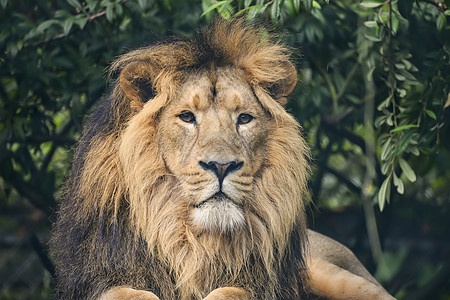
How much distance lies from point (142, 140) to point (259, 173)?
57cm

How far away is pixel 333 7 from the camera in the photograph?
4.94 m

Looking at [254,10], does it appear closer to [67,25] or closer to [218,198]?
[218,198]

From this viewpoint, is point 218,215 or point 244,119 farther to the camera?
point 244,119

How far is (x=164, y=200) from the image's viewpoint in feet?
10.8

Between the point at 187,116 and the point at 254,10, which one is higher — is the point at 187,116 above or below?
below

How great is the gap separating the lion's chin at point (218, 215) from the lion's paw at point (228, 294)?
0.92 ft

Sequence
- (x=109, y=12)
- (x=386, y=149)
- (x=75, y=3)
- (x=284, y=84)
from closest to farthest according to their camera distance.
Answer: (x=284, y=84) < (x=386, y=149) < (x=109, y=12) < (x=75, y=3)

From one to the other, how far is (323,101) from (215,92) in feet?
7.28

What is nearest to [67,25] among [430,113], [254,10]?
[254,10]

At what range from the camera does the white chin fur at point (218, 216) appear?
10.1 feet

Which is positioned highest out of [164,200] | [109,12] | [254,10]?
[254,10]

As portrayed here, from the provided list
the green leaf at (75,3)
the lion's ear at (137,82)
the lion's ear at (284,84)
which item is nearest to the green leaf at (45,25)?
the green leaf at (75,3)

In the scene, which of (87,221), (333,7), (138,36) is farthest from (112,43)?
(87,221)

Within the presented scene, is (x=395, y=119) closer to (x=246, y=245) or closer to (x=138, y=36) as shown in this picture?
(x=246, y=245)
